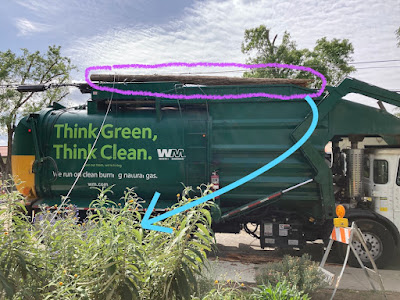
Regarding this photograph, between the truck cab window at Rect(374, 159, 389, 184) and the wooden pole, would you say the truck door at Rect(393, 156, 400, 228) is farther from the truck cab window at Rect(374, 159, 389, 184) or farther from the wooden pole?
the wooden pole

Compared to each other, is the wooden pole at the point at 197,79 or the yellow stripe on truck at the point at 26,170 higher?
the wooden pole at the point at 197,79

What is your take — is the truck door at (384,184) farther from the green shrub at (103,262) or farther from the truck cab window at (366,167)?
the green shrub at (103,262)

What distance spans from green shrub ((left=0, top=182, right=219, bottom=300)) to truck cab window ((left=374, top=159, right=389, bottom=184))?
213 inches

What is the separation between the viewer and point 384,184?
619 centimetres

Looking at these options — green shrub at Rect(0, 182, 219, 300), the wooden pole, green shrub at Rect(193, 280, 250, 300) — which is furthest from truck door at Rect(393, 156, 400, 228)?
green shrub at Rect(0, 182, 219, 300)

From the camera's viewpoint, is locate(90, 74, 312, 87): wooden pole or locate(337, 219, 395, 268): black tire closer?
locate(337, 219, 395, 268): black tire

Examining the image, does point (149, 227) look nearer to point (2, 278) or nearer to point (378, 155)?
point (2, 278)

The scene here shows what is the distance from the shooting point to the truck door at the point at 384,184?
6.13 metres

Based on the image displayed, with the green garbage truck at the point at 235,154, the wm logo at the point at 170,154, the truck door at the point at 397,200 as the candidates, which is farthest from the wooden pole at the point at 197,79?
the truck door at the point at 397,200

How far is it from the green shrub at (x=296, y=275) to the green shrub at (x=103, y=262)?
2.15 m

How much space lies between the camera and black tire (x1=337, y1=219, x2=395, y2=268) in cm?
601

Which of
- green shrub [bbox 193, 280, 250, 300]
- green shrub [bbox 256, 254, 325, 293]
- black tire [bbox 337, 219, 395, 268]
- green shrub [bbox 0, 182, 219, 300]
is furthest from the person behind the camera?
black tire [bbox 337, 219, 395, 268]

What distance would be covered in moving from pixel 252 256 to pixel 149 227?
506 cm

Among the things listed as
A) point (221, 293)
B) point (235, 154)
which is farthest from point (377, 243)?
point (221, 293)
